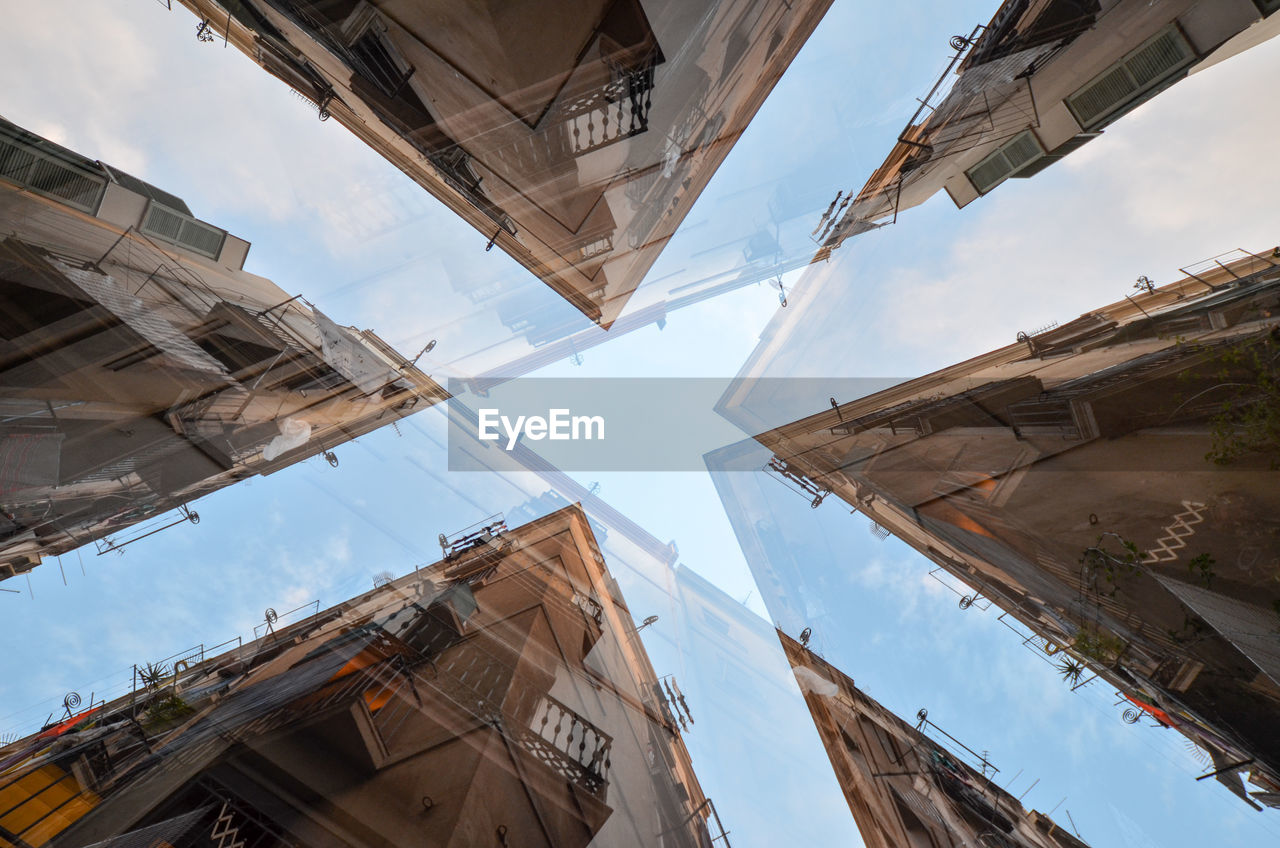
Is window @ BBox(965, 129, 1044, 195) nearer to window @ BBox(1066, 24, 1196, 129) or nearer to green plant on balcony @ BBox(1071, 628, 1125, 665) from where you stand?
window @ BBox(1066, 24, 1196, 129)

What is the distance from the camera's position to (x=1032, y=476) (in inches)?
276

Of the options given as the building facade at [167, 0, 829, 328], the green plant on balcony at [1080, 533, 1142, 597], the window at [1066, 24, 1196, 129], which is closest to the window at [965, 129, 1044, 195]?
the window at [1066, 24, 1196, 129]

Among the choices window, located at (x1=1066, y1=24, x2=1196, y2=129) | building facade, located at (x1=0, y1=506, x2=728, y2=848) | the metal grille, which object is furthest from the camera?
window, located at (x1=1066, y1=24, x2=1196, y2=129)

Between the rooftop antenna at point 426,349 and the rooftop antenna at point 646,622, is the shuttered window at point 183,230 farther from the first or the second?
the rooftop antenna at point 646,622

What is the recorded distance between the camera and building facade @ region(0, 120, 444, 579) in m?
5.50

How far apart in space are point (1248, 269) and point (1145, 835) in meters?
9.13

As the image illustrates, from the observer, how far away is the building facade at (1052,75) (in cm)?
603

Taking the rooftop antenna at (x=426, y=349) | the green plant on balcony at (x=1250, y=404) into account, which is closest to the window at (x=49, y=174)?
the rooftop antenna at (x=426, y=349)

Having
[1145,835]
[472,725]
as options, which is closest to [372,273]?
[472,725]

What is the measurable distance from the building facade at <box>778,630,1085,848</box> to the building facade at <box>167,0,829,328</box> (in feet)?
46.3

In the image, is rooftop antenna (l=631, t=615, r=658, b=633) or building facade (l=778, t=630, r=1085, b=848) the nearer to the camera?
building facade (l=778, t=630, r=1085, b=848)

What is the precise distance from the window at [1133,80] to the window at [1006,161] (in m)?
1.10

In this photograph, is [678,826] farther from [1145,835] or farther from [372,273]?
[372,273]

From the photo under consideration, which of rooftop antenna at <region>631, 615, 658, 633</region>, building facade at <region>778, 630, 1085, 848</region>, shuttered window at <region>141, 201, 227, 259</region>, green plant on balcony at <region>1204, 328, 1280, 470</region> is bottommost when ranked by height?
building facade at <region>778, 630, 1085, 848</region>
